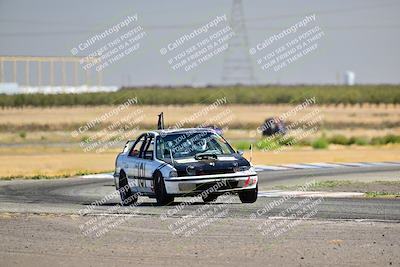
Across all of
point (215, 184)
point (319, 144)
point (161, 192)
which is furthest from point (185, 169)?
point (319, 144)

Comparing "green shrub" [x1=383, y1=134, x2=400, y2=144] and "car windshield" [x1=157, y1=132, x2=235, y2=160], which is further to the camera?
"green shrub" [x1=383, y1=134, x2=400, y2=144]

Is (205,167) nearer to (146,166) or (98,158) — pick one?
(146,166)

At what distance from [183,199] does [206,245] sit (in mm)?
7627

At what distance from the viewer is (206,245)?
12.1 metres

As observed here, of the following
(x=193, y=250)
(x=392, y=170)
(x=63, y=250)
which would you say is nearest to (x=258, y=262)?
(x=193, y=250)

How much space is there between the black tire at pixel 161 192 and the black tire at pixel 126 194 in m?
1.26

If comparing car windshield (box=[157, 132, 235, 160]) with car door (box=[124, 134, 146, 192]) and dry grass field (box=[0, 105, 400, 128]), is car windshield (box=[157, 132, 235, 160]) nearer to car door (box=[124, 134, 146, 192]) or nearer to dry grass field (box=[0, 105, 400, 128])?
car door (box=[124, 134, 146, 192])

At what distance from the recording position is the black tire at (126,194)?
1917 cm

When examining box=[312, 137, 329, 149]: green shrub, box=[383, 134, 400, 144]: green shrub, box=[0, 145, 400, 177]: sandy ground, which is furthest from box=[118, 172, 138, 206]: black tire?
box=[383, 134, 400, 144]: green shrub

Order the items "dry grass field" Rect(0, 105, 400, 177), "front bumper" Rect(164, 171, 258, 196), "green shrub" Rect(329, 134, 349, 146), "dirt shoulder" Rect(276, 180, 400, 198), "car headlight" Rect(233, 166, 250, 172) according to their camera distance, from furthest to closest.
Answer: "green shrub" Rect(329, 134, 349, 146), "dry grass field" Rect(0, 105, 400, 177), "dirt shoulder" Rect(276, 180, 400, 198), "car headlight" Rect(233, 166, 250, 172), "front bumper" Rect(164, 171, 258, 196)

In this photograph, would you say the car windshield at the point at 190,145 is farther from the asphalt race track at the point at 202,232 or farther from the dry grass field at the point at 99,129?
the dry grass field at the point at 99,129

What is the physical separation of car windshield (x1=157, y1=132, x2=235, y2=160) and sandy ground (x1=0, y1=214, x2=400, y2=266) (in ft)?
10.8

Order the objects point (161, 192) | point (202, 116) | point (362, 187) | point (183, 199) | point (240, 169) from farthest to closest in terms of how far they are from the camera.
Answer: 1. point (202, 116)
2. point (362, 187)
3. point (183, 199)
4. point (161, 192)
5. point (240, 169)

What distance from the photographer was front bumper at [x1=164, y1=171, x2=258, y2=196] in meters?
17.3
